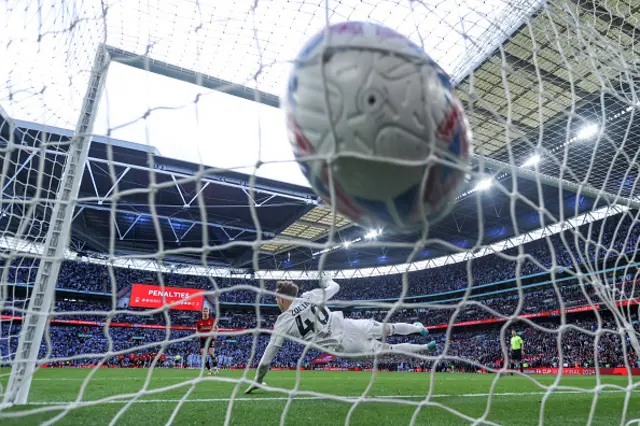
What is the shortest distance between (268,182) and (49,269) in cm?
1424

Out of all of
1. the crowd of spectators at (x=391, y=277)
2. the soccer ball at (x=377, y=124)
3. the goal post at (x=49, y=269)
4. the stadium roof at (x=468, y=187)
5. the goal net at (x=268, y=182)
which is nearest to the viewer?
the soccer ball at (x=377, y=124)

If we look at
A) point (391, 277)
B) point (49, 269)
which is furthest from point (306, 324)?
point (391, 277)

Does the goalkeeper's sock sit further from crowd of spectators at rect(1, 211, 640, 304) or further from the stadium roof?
crowd of spectators at rect(1, 211, 640, 304)

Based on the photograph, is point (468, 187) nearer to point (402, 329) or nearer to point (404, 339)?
point (402, 329)

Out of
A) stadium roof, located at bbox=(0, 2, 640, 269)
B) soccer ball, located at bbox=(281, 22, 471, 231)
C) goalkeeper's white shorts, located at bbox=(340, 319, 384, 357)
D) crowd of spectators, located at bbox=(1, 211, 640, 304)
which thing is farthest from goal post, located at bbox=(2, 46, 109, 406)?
crowd of spectators, located at bbox=(1, 211, 640, 304)

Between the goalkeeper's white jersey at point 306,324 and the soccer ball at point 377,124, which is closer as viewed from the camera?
the soccer ball at point 377,124

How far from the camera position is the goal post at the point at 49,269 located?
3.17 meters

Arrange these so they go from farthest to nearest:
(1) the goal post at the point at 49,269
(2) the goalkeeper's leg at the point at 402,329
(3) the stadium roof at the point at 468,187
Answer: (3) the stadium roof at the point at 468,187, (2) the goalkeeper's leg at the point at 402,329, (1) the goal post at the point at 49,269

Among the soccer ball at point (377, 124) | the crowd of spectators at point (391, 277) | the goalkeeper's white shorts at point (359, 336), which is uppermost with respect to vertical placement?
the crowd of spectators at point (391, 277)

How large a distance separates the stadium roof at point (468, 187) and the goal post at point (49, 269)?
827 mm

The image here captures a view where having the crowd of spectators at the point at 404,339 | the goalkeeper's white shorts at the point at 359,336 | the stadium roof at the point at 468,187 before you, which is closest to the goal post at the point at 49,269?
the stadium roof at the point at 468,187

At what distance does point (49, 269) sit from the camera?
341 centimetres

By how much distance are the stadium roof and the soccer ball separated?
0.27 metres

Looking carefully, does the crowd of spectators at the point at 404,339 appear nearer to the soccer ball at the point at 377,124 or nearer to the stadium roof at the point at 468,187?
the stadium roof at the point at 468,187
